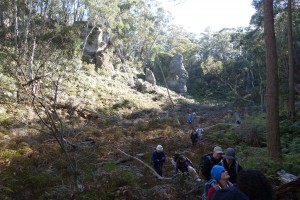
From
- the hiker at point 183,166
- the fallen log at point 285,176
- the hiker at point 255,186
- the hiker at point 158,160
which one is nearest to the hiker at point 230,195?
the hiker at point 255,186

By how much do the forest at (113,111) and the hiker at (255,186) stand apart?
10.7 ft

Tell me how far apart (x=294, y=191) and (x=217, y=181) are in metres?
2.71

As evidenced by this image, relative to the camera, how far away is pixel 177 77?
164 feet

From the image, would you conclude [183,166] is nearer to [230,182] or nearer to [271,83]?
[271,83]

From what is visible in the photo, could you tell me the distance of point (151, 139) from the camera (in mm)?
14922

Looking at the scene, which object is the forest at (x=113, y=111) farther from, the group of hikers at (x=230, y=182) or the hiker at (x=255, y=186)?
the hiker at (x=255, y=186)

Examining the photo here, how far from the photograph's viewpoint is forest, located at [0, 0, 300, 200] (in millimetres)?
7453

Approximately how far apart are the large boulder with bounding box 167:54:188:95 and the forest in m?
0.52

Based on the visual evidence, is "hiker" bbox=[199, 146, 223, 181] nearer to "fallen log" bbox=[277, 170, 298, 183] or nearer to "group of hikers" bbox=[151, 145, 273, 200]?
"group of hikers" bbox=[151, 145, 273, 200]

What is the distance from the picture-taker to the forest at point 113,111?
7.45 metres

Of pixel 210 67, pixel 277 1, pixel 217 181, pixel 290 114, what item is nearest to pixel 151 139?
pixel 290 114

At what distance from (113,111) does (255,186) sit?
2236 cm

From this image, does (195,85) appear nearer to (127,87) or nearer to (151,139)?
(127,87)

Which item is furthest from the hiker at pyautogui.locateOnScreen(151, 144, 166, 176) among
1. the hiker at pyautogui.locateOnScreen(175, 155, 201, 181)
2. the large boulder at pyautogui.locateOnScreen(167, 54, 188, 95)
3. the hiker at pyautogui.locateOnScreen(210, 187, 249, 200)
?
the large boulder at pyautogui.locateOnScreen(167, 54, 188, 95)
